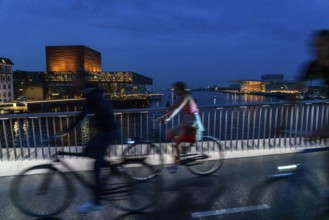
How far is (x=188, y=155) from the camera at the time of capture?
19.9ft

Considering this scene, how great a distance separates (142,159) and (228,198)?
159 cm

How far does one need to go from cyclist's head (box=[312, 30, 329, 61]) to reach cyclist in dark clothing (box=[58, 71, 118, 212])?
8.74 ft

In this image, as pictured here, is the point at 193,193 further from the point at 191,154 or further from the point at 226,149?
the point at 226,149

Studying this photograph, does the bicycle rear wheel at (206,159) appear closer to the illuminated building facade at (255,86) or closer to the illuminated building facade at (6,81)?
the illuminated building facade at (255,86)

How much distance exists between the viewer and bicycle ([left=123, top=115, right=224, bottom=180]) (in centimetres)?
534

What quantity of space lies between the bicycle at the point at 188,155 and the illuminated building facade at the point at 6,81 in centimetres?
14519

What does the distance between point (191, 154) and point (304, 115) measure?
449 cm

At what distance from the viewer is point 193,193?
536 centimetres

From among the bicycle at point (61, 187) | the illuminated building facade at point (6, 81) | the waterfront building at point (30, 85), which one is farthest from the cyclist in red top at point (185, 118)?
the waterfront building at point (30, 85)

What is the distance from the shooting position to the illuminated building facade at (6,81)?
13600cm

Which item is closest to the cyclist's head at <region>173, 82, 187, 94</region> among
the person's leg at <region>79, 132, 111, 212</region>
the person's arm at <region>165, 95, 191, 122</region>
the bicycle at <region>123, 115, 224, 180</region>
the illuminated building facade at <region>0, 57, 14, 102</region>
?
the person's arm at <region>165, 95, 191, 122</region>

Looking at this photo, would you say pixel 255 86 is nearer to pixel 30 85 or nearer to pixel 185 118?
pixel 185 118

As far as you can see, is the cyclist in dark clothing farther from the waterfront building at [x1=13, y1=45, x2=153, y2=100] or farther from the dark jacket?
the waterfront building at [x1=13, y1=45, x2=153, y2=100]

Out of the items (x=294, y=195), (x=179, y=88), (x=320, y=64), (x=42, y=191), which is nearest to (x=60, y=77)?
(x=179, y=88)
